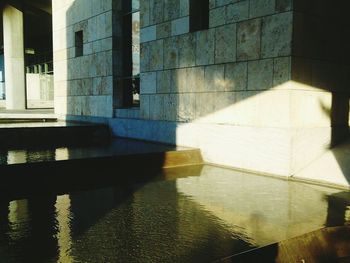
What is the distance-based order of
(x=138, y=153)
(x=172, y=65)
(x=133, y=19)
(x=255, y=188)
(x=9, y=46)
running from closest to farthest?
(x=255, y=188), (x=138, y=153), (x=172, y=65), (x=133, y=19), (x=9, y=46)

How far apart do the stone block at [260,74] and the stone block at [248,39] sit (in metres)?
0.17

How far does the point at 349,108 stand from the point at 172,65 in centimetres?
440

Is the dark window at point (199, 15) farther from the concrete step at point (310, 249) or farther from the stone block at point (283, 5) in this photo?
the concrete step at point (310, 249)

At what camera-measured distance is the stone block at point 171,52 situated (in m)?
9.38

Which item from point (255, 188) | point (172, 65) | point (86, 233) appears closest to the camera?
point (86, 233)

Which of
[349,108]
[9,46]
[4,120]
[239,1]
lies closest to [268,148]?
[349,108]

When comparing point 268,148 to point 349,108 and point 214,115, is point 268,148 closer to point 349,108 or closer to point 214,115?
point 214,115

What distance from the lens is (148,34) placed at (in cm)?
1035

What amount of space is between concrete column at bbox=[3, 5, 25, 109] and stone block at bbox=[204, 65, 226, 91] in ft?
61.0

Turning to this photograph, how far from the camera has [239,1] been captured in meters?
7.77

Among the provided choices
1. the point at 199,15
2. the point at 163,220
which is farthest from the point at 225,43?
the point at 163,220

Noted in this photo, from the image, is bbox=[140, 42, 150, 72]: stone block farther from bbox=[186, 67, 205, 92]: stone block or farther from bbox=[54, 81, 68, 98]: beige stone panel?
bbox=[54, 81, 68, 98]: beige stone panel

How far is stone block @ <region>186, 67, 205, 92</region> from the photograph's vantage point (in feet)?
A: 28.7

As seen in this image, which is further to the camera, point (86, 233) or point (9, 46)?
point (9, 46)
